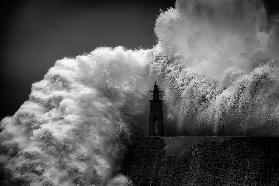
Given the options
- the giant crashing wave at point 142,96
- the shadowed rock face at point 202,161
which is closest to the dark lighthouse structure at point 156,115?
the giant crashing wave at point 142,96

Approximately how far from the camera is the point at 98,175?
30688mm

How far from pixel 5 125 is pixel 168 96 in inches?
450

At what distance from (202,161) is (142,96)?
9.88 meters

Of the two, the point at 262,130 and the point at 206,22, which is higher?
the point at 206,22

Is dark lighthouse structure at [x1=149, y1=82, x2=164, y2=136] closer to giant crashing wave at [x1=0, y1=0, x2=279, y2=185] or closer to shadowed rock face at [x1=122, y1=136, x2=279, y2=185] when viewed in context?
giant crashing wave at [x1=0, y1=0, x2=279, y2=185]

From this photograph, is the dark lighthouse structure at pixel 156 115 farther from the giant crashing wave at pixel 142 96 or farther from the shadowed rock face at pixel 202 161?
the shadowed rock face at pixel 202 161

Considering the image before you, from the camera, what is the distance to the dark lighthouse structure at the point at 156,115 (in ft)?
121

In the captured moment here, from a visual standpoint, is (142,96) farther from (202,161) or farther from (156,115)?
(202,161)

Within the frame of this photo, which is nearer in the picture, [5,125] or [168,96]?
[5,125]

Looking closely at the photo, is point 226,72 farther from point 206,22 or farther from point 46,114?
point 46,114

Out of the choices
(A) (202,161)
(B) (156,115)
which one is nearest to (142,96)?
(B) (156,115)

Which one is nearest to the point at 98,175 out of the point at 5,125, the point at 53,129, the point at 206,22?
the point at 53,129

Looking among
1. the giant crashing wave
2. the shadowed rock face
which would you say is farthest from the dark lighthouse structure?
the shadowed rock face

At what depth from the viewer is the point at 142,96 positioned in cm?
3772
